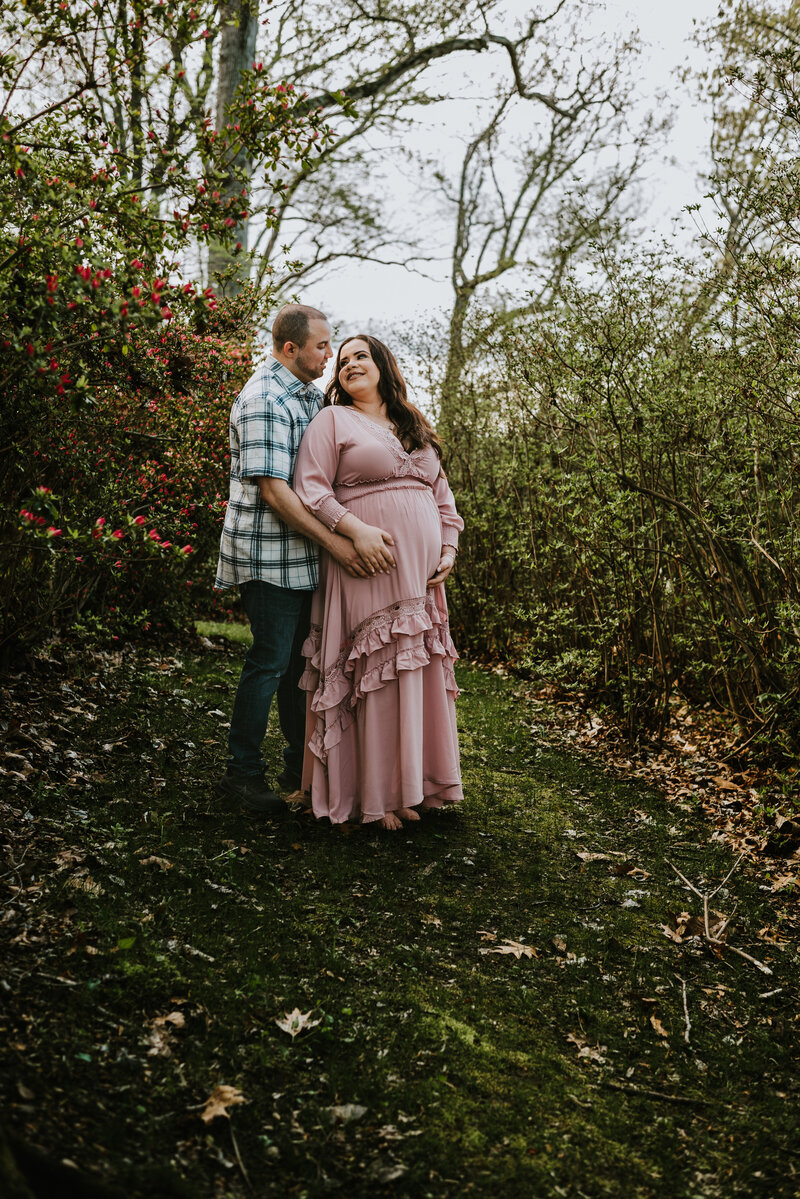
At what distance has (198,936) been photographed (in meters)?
3.00

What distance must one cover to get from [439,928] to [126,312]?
99.2 inches

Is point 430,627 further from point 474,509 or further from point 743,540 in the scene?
point 474,509

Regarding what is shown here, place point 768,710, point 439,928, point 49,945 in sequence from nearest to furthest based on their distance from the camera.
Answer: point 49,945 → point 439,928 → point 768,710

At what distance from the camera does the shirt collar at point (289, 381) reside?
13.8 ft

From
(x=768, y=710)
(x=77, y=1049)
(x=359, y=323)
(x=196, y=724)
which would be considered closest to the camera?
(x=77, y=1049)

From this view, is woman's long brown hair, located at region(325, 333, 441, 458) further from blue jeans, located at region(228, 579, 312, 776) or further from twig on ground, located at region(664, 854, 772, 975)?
twig on ground, located at region(664, 854, 772, 975)

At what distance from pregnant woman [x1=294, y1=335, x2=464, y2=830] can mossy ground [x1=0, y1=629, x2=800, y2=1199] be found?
0.95ft

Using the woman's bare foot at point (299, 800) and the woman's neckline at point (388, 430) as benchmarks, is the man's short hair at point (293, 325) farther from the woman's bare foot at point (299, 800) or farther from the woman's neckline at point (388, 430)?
the woman's bare foot at point (299, 800)

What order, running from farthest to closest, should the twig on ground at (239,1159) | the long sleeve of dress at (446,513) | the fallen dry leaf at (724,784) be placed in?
the fallen dry leaf at (724,784)
the long sleeve of dress at (446,513)
the twig on ground at (239,1159)

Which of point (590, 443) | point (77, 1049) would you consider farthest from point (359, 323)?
point (77, 1049)

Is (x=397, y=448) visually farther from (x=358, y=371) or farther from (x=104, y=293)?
(x=104, y=293)

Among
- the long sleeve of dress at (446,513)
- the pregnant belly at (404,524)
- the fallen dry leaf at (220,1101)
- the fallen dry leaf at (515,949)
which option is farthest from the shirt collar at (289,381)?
the fallen dry leaf at (220,1101)

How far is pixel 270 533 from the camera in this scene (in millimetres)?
4062

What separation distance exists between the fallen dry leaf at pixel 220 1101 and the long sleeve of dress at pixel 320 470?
238 centimetres
